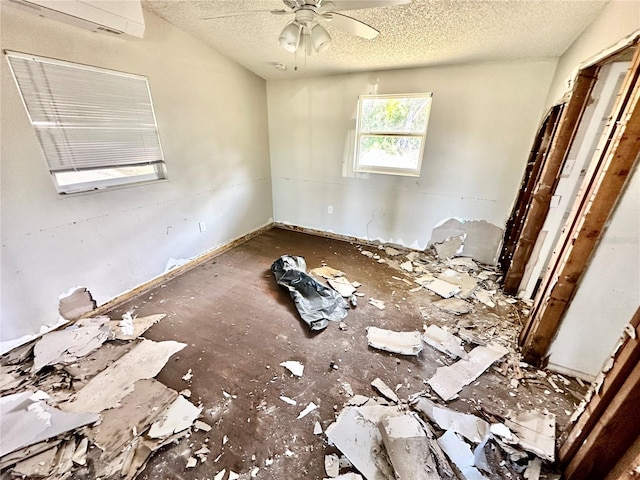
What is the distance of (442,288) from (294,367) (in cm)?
183

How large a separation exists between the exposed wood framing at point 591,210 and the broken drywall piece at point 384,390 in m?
1.08

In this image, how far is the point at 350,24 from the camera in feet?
5.46

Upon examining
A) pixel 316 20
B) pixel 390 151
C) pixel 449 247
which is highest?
pixel 316 20

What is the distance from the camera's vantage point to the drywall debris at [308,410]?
156 centimetres

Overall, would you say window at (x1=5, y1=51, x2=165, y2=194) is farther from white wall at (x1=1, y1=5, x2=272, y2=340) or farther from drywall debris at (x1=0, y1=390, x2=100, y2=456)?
drywall debris at (x1=0, y1=390, x2=100, y2=456)

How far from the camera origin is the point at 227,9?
2.13 metres

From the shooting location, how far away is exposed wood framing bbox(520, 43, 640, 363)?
1.33 meters

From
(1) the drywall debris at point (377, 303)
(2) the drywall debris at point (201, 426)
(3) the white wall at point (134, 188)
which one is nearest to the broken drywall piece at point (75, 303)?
(3) the white wall at point (134, 188)

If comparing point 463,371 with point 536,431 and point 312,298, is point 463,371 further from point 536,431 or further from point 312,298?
point 312,298

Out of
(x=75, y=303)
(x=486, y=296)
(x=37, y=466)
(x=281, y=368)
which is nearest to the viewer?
(x=37, y=466)

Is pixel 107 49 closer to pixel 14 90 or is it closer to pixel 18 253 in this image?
pixel 14 90

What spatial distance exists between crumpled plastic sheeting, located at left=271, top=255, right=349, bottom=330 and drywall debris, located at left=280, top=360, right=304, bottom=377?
373mm

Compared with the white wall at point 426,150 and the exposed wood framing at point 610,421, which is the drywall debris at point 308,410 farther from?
the white wall at point 426,150

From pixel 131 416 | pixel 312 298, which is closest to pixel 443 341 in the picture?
pixel 312 298
